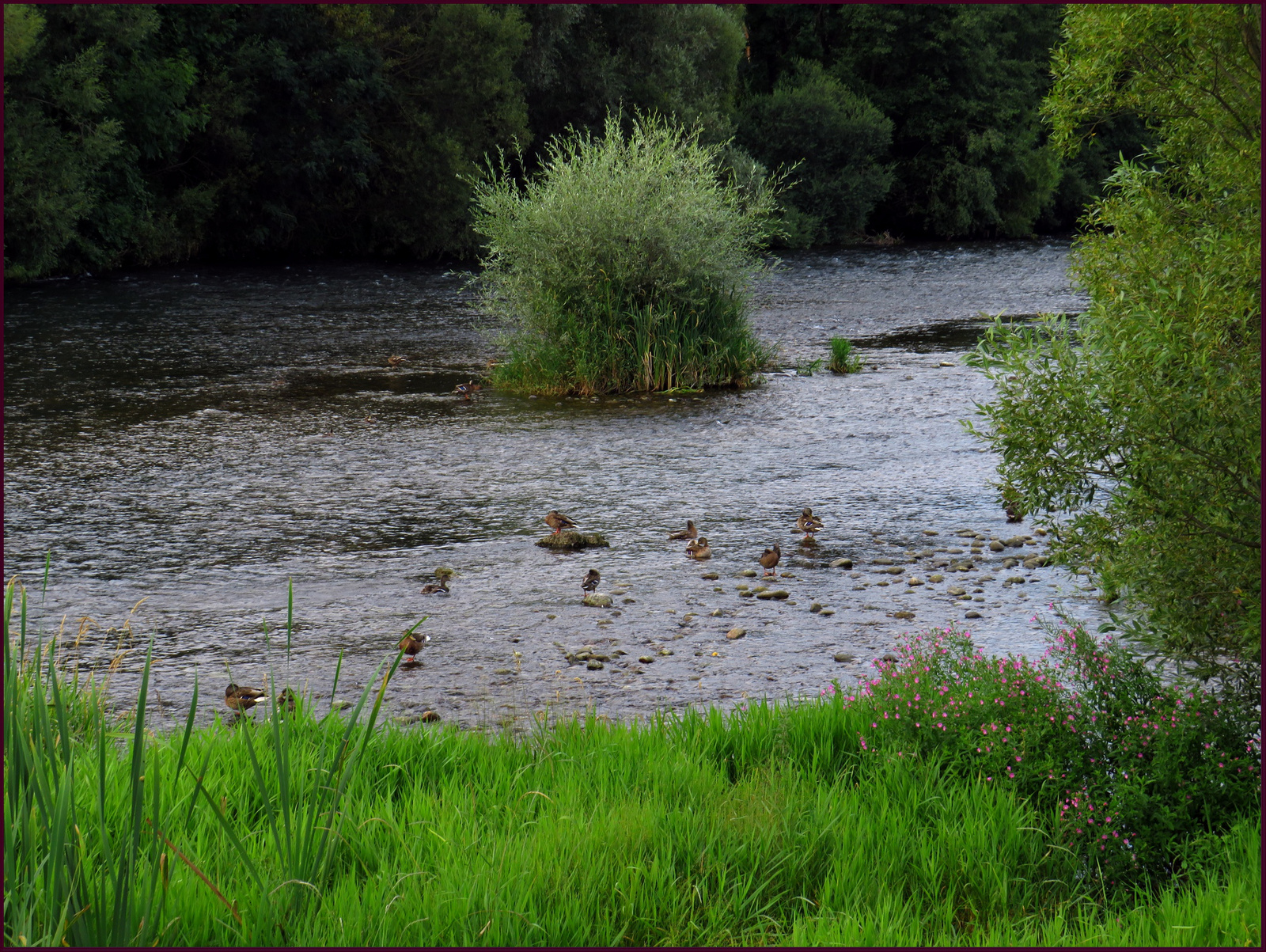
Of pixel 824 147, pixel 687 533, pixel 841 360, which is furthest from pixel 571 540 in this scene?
pixel 824 147

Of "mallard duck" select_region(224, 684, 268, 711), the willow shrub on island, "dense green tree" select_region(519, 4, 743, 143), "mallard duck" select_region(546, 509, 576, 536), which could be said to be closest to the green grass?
"mallard duck" select_region(224, 684, 268, 711)

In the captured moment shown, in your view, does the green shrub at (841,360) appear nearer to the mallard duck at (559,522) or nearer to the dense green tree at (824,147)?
the mallard duck at (559,522)

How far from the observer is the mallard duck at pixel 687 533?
397 inches

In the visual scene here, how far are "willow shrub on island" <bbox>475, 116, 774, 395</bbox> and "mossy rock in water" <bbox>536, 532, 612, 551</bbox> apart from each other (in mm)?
7834

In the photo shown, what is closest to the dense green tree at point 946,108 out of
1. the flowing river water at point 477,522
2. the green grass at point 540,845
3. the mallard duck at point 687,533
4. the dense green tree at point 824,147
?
the dense green tree at point 824,147

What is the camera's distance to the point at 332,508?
1162 centimetres

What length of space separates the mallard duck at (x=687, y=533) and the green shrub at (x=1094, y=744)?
441 centimetres

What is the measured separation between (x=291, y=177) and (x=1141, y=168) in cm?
4146

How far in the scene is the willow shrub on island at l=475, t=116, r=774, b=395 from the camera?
17688mm

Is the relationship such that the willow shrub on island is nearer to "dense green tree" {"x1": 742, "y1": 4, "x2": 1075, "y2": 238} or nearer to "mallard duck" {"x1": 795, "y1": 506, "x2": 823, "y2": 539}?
"mallard duck" {"x1": 795, "y1": 506, "x2": 823, "y2": 539}

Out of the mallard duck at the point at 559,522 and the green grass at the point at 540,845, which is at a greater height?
the green grass at the point at 540,845

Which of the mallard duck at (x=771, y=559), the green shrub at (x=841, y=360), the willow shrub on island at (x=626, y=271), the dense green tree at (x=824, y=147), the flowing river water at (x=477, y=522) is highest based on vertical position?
the dense green tree at (x=824, y=147)

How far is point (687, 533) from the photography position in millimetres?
10305

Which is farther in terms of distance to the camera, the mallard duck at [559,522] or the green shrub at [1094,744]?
the mallard duck at [559,522]
